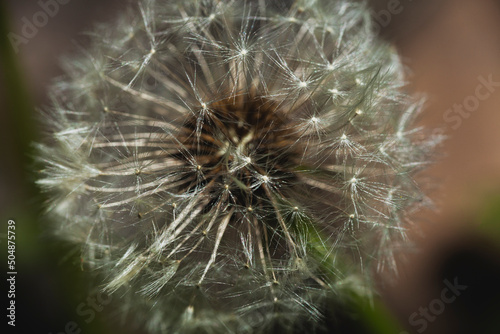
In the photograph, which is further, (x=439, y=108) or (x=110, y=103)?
(x=439, y=108)

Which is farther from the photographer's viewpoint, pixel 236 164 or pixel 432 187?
pixel 432 187

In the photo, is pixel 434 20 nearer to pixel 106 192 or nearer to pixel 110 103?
pixel 110 103

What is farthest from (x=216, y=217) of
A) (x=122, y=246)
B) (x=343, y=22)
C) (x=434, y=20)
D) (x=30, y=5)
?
(x=30, y=5)

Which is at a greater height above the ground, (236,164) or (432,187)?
(236,164)

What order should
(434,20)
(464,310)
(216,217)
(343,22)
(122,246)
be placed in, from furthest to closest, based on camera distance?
(434,20), (464,310), (343,22), (122,246), (216,217)

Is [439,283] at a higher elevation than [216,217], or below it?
below

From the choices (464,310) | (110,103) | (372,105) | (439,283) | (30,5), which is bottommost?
(464,310)

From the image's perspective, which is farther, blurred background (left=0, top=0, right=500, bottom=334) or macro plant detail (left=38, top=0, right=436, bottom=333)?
blurred background (left=0, top=0, right=500, bottom=334)
